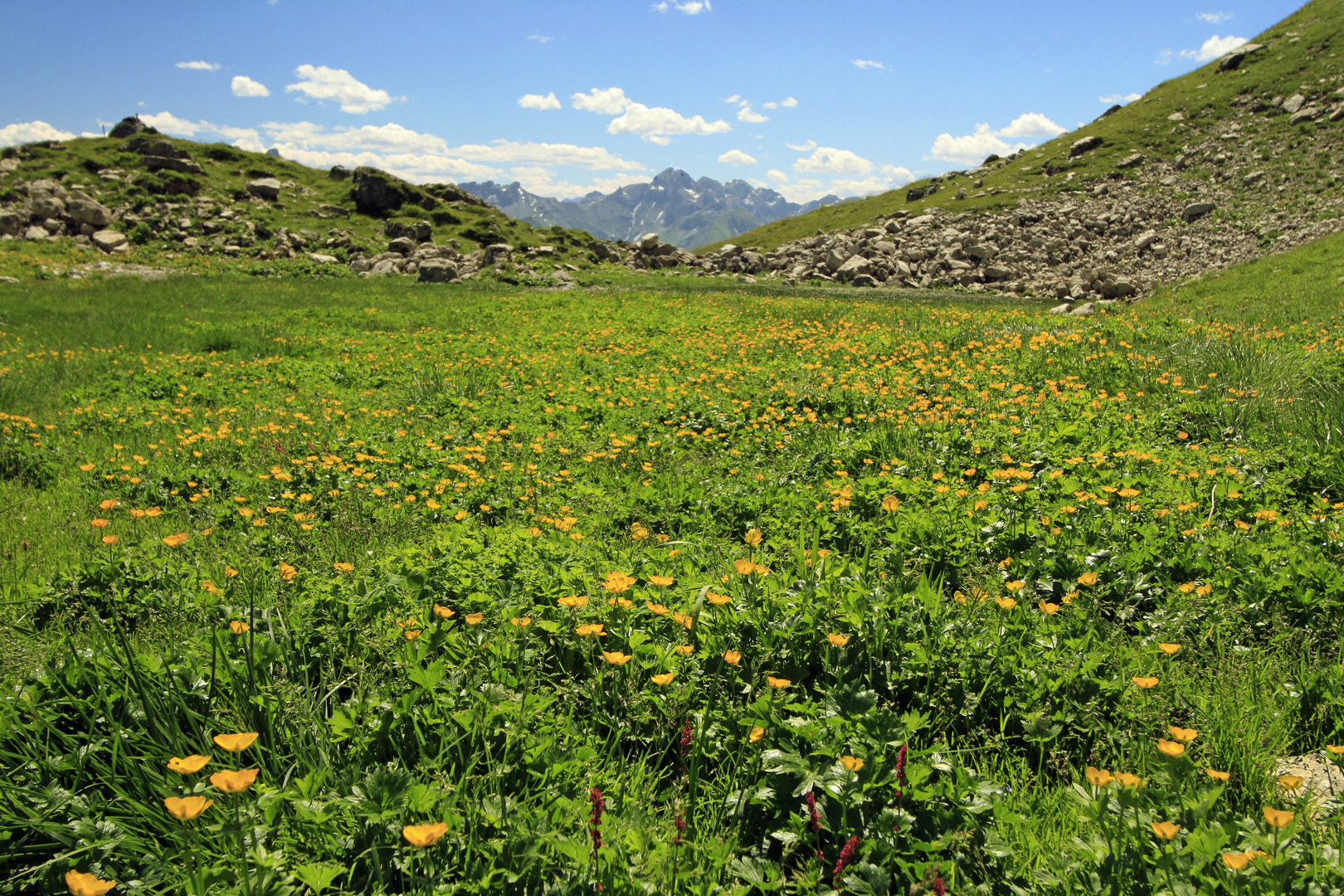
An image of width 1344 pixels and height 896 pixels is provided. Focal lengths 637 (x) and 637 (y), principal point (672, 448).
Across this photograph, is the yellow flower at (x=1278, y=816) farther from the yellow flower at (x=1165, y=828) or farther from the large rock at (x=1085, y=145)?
the large rock at (x=1085, y=145)

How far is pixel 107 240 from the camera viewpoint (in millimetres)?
36000

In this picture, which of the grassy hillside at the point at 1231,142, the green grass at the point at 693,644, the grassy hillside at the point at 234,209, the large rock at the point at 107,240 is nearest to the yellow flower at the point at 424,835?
the green grass at the point at 693,644

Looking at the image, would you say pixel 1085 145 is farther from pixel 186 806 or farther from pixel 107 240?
pixel 186 806

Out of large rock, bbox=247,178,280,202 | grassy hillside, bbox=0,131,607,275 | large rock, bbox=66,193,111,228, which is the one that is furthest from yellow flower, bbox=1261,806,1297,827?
large rock, bbox=247,178,280,202

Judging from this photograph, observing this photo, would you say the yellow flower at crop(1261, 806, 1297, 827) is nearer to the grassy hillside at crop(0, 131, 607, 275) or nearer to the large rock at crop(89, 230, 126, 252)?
the grassy hillside at crop(0, 131, 607, 275)

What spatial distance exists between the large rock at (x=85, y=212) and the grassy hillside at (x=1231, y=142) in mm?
63649

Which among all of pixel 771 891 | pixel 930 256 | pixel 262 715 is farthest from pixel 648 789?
pixel 930 256

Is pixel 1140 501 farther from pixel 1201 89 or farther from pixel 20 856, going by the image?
pixel 1201 89

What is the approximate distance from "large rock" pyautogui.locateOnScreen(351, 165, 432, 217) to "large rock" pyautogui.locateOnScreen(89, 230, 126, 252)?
67.5ft

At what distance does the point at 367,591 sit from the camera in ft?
11.4

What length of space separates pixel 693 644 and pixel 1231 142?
65.0 metres

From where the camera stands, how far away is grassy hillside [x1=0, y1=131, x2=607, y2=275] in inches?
1563

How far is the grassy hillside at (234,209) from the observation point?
130 ft

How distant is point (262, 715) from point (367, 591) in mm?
886
